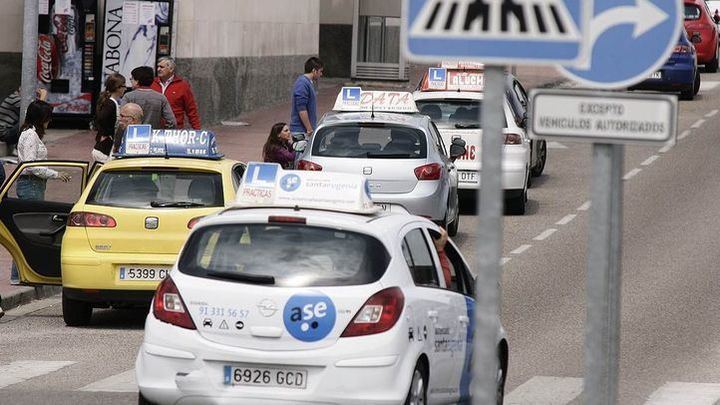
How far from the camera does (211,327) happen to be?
32.4ft

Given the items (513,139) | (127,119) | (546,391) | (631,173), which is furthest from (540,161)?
(546,391)

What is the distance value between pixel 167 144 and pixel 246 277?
20.3 ft

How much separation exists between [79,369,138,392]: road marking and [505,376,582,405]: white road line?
98.2 inches

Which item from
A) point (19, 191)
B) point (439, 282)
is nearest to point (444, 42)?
point (439, 282)

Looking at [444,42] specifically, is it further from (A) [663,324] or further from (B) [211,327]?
(A) [663,324]

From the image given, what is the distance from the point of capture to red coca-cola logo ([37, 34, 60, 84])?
95.0ft

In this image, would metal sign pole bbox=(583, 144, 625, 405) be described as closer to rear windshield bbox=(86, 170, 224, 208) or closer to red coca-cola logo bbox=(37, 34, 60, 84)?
rear windshield bbox=(86, 170, 224, 208)

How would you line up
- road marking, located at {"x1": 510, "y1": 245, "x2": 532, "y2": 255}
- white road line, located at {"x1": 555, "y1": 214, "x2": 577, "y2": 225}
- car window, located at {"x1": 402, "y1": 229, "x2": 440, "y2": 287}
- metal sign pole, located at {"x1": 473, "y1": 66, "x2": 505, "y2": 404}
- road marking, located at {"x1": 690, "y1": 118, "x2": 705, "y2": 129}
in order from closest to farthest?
1. metal sign pole, located at {"x1": 473, "y1": 66, "x2": 505, "y2": 404}
2. car window, located at {"x1": 402, "y1": 229, "x2": 440, "y2": 287}
3. road marking, located at {"x1": 510, "y1": 245, "x2": 532, "y2": 255}
4. white road line, located at {"x1": 555, "y1": 214, "x2": 577, "y2": 225}
5. road marking, located at {"x1": 690, "y1": 118, "x2": 705, "y2": 129}

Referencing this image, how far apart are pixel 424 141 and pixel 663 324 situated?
525 cm

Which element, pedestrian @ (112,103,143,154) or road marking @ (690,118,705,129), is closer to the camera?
pedestrian @ (112,103,143,154)

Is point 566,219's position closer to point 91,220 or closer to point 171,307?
point 91,220

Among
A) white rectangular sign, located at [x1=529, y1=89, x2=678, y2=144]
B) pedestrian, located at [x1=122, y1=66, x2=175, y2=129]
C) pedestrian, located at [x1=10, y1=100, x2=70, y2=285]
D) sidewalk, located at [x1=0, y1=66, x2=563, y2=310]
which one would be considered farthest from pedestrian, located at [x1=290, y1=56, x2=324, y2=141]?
white rectangular sign, located at [x1=529, y1=89, x2=678, y2=144]

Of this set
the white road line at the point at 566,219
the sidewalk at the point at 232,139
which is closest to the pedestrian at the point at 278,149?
the sidewalk at the point at 232,139

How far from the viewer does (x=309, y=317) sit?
31.9ft
